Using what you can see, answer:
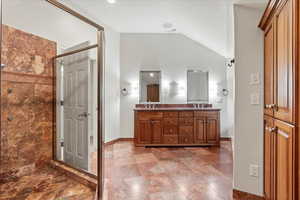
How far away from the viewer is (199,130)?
3.98 meters

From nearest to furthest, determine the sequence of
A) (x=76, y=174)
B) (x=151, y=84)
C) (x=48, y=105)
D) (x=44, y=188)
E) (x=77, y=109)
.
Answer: (x=44, y=188) → (x=76, y=174) → (x=77, y=109) → (x=48, y=105) → (x=151, y=84)

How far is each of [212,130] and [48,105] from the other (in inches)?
127

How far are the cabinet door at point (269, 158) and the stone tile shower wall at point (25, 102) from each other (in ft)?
8.93

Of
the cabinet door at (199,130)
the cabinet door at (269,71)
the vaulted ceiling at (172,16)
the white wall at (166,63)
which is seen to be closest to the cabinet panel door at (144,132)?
the white wall at (166,63)

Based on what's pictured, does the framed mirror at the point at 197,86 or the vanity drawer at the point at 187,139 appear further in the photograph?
the framed mirror at the point at 197,86

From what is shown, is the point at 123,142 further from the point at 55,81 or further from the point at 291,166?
the point at 291,166

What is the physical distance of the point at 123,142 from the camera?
445 centimetres

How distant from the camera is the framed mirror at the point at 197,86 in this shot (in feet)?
15.1

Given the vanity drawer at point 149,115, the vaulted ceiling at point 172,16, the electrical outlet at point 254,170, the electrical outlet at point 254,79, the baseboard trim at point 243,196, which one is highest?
the vaulted ceiling at point 172,16

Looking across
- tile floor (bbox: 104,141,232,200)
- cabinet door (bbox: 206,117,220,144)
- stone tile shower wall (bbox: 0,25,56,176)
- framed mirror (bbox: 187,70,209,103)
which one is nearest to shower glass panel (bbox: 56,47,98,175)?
stone tile shower wall (bbox: 0,25,56,176)

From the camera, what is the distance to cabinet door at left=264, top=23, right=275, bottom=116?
4.89ft

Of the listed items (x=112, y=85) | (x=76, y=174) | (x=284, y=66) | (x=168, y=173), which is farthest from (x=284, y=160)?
(x=112, y=85)

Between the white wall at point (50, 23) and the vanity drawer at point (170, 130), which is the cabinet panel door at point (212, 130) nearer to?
the vanity drawer at point (170, 130)

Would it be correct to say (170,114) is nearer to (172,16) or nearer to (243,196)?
(172,16)
